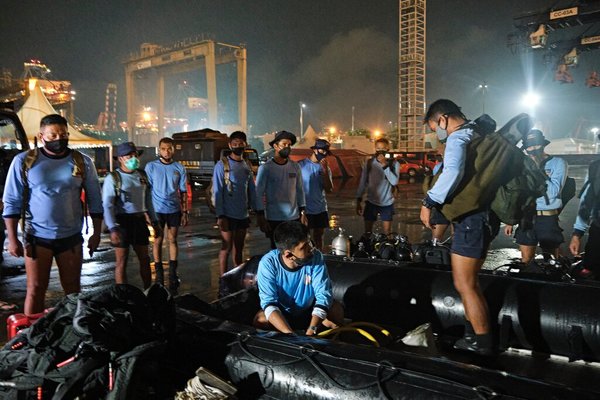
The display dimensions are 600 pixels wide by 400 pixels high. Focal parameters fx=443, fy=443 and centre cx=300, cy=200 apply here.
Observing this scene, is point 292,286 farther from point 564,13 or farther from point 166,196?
point 564,13

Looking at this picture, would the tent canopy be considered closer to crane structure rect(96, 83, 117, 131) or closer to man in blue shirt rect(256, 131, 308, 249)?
man in blue shirt rect(256, 131, 308, 249)

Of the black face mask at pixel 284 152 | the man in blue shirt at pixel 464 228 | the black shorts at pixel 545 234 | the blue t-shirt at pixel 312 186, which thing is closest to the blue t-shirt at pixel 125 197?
the black face mask at pixel 284 152

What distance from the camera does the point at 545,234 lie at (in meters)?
5.74

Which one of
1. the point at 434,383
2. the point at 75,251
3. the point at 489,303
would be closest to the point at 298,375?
the point at 434,383

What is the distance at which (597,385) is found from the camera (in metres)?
3.21

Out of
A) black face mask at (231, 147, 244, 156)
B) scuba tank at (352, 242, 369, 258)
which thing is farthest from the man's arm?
black face mask at (231, 147, 244, 156)

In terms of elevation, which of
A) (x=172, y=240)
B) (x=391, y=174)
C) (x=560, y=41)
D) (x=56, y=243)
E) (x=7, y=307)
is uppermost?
(x=560, y=41)

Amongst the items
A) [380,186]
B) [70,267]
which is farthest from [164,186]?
[380,186]

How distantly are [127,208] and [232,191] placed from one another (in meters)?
1.40

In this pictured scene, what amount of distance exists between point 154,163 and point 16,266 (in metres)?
3.59

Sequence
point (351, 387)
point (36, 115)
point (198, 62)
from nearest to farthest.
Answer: point (351, 387), point (36, 115), point (198, 62)

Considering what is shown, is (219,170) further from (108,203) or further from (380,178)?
(380,178)

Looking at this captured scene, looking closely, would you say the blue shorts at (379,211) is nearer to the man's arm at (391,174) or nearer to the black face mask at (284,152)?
the man's arm at (391,174)

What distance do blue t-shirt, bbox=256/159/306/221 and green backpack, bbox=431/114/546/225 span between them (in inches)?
118
